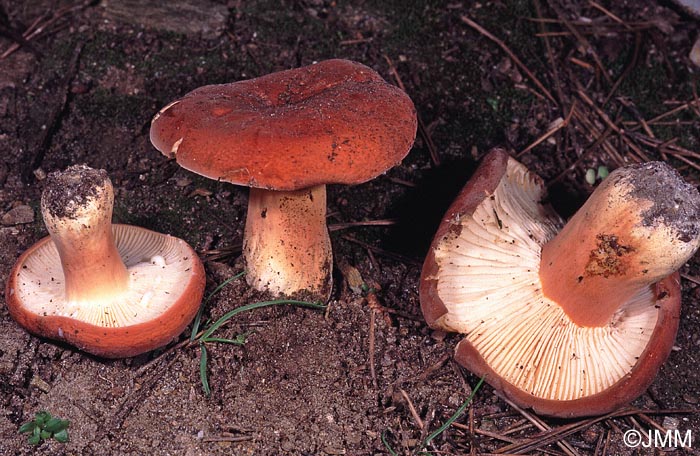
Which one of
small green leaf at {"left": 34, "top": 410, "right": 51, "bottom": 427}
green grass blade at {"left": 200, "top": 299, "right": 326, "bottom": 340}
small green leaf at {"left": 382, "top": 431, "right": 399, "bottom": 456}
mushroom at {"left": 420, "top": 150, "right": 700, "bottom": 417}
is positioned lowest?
small green leaf at {"left": 34, "top": 410, "right": 51, "bottom": 427}

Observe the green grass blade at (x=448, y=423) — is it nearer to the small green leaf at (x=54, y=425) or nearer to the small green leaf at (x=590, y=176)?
the small green leaf at (x=54, y=425)

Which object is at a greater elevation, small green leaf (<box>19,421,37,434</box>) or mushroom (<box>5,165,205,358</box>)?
mushroom (<box>5,165,205,358</box>)

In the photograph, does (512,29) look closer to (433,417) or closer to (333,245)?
(333,245)

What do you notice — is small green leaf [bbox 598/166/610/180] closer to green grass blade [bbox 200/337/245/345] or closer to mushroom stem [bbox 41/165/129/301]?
green grass blade [bbox 200/337/245/345]

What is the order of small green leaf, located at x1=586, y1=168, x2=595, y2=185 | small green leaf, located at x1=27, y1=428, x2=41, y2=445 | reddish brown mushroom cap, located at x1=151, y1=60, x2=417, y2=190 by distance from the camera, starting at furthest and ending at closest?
small green leaf, located at x1=586, y1=168, x2=595, y2=185 < small green leaf, located at x1=27, y1=428, x2=41, y2=445 < reddish brown mushroom cap, located at x1=151, y1=60, x2=417, y2=190

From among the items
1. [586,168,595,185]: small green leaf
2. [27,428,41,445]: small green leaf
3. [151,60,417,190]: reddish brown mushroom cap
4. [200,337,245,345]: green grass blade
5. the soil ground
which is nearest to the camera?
[151,60,417,190]: reddish brown mushroom cap

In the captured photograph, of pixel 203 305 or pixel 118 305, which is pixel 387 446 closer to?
pixel 203 305

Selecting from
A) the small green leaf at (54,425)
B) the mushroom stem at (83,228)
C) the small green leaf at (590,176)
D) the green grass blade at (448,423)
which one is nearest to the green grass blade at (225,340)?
the mushroom stem at (83,228)

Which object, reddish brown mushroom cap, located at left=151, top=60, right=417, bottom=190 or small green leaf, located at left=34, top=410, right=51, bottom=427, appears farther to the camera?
small green leaf, located at left=34, top=410, right=51, bottom=427

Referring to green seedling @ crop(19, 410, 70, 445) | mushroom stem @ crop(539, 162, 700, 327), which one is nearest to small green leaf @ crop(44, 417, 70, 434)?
green seedling @ crop(19, 410, 70, 445)
